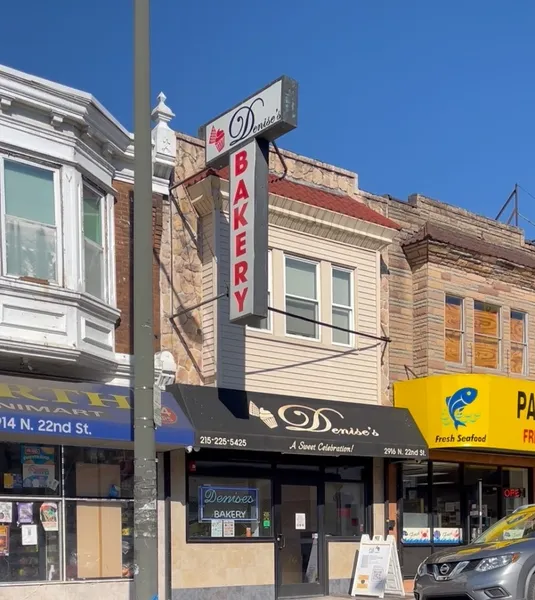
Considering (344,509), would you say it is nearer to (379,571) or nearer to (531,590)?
(379,571)

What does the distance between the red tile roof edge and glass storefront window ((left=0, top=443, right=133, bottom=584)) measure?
16.3 ft

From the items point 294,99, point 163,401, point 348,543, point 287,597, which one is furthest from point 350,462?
point 294,99

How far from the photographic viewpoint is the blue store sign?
12.9 meters

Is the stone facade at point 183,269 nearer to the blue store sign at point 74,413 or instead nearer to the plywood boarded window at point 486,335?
the blue store sign at point 74,413

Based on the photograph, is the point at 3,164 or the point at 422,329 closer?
the point at 3,164

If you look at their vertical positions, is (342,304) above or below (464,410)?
above

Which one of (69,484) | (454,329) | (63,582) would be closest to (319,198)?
(454,329)

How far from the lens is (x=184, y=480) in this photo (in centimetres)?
1588

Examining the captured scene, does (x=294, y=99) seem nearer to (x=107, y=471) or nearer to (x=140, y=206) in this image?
(x=140, y=206)

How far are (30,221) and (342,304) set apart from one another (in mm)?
6850

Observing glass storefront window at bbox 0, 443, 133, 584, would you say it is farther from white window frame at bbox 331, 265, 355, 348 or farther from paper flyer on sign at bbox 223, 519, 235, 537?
white window frame at bbox 331, 265, 355, 348

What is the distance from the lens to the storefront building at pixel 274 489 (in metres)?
15.7

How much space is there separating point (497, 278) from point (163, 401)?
9.21 meters

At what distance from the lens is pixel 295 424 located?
16688mm
